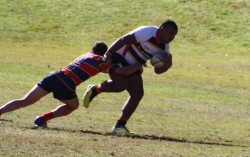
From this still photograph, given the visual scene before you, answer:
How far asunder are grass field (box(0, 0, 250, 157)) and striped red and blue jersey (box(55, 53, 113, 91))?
0.79 metres

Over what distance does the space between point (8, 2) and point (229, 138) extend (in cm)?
4019

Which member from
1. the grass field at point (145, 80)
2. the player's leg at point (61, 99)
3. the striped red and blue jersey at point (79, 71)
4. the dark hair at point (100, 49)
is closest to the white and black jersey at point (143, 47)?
the dark hair at point (100, 49)

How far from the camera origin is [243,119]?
16656 mm

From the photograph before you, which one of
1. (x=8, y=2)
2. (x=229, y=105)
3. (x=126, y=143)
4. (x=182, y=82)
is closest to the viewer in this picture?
(x=126, y=143)

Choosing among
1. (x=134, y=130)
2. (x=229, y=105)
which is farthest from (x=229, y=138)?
(x=229, y=105)

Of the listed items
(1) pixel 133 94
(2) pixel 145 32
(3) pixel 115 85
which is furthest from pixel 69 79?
(2) pixel 145 32

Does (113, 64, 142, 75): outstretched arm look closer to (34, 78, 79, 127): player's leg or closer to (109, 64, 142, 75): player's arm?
(109, 64, 142, 75): player's arm

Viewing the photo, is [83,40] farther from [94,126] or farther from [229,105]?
[94,126]

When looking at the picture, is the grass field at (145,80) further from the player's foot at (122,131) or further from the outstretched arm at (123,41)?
the outstretched arm at (123,41)

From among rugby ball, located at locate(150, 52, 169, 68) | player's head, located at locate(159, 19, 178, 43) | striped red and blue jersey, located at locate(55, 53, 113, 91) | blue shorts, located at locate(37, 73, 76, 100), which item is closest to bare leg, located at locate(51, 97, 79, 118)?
blue shorts, located at locate(37, 73, 76, 100)

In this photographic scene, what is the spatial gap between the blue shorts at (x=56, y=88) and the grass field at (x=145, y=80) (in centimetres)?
56

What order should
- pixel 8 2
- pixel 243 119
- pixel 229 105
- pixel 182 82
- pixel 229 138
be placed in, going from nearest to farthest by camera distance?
pixel 229 138, pixel 243 119, pixel 229 105, pixel 182 82, pixel 8 2

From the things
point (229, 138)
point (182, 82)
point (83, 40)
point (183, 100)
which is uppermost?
point (229, 138)

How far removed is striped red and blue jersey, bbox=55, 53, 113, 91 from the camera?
12328mm
